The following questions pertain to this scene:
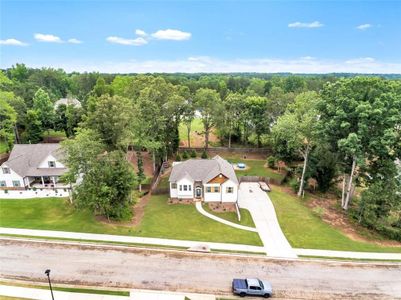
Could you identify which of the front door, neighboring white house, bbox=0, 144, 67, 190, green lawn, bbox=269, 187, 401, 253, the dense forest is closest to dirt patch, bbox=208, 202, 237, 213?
the front door

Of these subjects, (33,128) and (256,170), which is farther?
Result: (33,128)

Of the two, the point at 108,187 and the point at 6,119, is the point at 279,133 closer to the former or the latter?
the point at 108,187

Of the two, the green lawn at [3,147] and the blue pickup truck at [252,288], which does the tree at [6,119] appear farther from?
the blue pickup truck at [252,288]

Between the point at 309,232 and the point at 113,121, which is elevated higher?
the point at 113,121

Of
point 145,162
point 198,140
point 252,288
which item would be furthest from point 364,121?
point 198,140

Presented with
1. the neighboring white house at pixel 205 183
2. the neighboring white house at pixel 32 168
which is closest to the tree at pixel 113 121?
the neighboring white house at pixel 32 168

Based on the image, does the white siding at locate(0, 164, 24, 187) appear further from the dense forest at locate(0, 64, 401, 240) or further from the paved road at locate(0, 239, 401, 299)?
the paved road at locate(0, 239, 401, 299)

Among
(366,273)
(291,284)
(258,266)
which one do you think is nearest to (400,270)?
(366,273)

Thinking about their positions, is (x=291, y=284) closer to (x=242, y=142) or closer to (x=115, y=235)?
(x=115, y=235)
